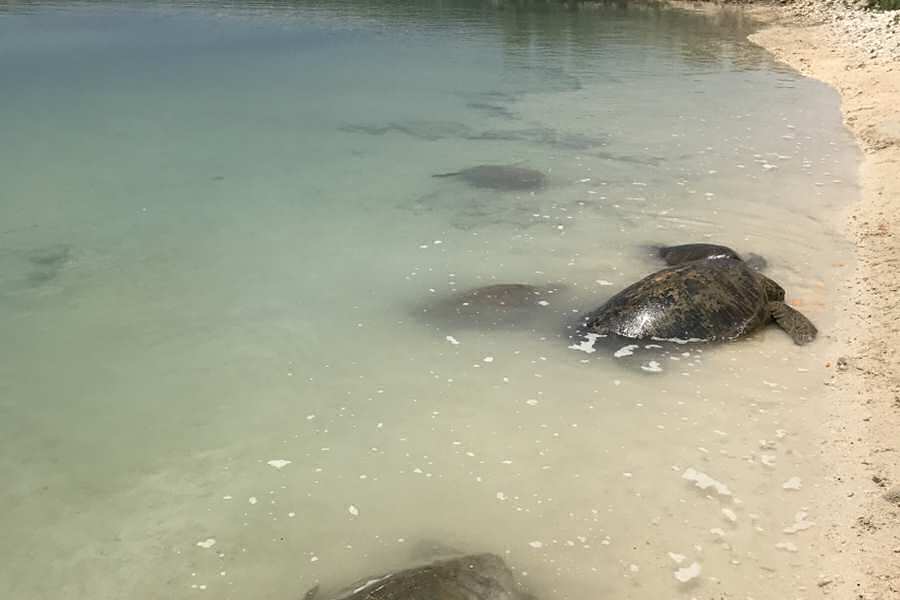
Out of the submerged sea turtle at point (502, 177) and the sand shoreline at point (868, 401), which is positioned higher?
the submerged sea turtle at point (502, 177)

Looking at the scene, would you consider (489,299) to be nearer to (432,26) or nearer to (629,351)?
(629,351)

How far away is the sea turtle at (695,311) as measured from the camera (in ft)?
24.6

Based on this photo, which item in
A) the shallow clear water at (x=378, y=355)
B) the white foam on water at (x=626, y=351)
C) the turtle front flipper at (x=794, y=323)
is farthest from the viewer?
the turtle front flipper at (x=794, y=323)

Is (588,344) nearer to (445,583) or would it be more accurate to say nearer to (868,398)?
(868,398)

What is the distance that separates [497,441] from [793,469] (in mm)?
2152

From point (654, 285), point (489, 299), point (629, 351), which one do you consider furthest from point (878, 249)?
point (489, 299)

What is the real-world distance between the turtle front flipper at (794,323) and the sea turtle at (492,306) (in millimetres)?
2183

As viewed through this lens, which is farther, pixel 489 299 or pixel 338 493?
pixel 489 299

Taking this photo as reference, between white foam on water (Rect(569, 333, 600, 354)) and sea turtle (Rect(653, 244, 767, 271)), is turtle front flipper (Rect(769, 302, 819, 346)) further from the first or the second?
white foam on water (Rect(569, 333, 600, 354))

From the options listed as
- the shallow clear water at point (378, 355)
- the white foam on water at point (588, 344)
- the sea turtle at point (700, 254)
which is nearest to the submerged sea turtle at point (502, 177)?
the shallow clear water at point (378, 355)

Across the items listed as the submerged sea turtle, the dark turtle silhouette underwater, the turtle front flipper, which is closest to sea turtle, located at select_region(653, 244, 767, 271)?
the dark turtle silhouette underwater

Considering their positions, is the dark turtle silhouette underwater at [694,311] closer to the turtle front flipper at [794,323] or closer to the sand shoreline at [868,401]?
the turtle front flipper at [794,323]

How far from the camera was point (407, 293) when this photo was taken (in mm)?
8805

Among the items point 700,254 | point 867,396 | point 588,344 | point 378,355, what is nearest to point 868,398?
point 867,396
